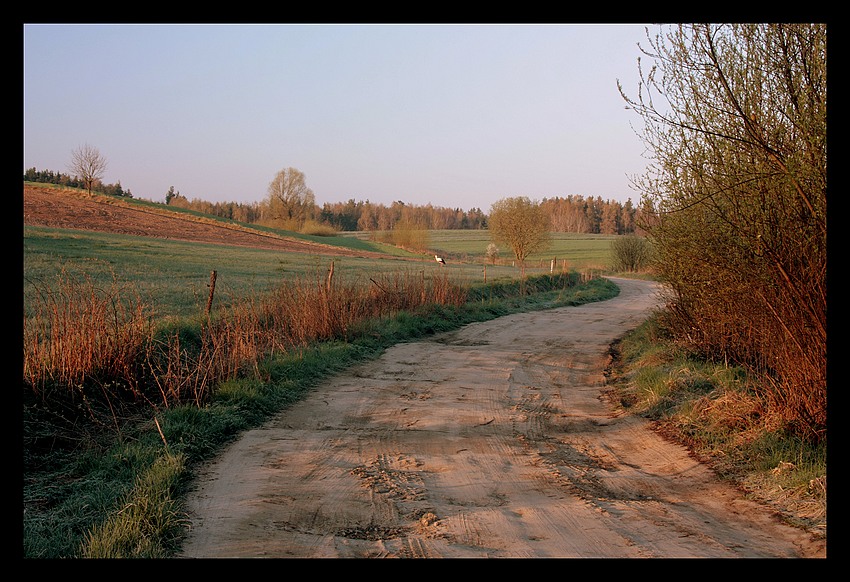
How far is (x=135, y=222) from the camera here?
57312 millimetres

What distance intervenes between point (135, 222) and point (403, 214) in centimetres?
4876

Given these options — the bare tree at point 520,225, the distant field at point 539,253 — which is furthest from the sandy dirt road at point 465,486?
the distant field at point 539,253

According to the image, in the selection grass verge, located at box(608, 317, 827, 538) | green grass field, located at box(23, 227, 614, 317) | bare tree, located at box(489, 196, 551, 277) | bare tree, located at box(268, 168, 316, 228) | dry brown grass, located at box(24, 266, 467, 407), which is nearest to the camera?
grass verge, located at box(608, 317, 827, 538)

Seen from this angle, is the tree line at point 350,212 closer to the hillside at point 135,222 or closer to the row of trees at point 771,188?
the hillside at point 135,222

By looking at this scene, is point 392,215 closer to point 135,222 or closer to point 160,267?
point 135,222

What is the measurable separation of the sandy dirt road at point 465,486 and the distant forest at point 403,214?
8973cm

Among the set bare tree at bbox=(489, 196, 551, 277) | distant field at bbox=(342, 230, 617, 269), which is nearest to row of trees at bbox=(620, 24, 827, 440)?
bare tree at bbox=(489, 196, 551, 277)

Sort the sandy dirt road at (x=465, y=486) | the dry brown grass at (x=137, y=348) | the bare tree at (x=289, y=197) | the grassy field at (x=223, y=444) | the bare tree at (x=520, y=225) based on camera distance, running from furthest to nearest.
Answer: the bare tree at (x=289, y=197), the bare tree at (x=520, y=225), the dry brown grass at (x=137, y=348), the grassy field at (x=223, y=444), the sandy dirt road at (x=465, y=486)

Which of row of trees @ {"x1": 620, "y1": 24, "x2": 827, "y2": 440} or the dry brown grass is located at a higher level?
row of trees @ {"x1": 620, "y1": 24, "x2": 827, "y2": 440}

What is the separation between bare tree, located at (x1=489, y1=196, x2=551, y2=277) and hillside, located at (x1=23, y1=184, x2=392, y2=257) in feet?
41.8

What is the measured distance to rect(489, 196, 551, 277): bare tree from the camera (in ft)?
204

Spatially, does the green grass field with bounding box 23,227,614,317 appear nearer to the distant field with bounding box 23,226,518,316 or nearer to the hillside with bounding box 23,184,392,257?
the distant field with bounding box 23,226,518,316

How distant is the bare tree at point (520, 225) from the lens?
204ft
